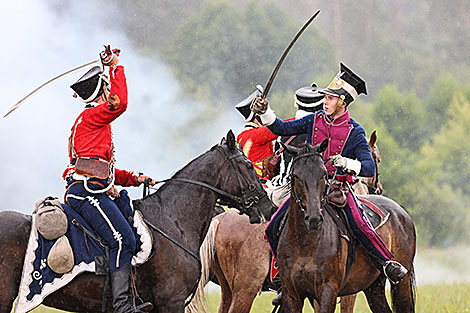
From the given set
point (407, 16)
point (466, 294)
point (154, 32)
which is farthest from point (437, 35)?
point (466, 294)

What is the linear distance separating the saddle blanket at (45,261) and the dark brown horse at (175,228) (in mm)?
89

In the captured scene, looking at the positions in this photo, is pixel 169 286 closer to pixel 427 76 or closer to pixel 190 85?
pixel 190 85

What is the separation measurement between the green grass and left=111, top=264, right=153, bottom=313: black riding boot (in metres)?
5.55

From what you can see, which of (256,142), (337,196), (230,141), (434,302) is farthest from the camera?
(434,302)

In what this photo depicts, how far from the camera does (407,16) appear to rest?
47.4 metres

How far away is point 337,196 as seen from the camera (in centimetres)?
750

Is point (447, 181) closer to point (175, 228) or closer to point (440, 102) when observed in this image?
point (440, 102)

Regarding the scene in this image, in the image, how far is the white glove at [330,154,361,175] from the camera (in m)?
A: 7.17

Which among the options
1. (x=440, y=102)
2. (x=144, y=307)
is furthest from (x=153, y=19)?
(x=144, y=307)

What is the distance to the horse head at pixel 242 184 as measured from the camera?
7102 millimetres

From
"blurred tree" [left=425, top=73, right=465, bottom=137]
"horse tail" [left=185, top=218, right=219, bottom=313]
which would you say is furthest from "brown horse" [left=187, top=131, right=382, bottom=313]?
"blurred tree" [left=425, top=73, right=465, bottom=137]

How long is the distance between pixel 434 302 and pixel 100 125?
351 inches

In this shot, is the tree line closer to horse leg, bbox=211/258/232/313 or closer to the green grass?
the green grass

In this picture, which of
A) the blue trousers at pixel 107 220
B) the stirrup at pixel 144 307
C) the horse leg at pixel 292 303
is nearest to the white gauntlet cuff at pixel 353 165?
the horse leg at pixel 292 303
